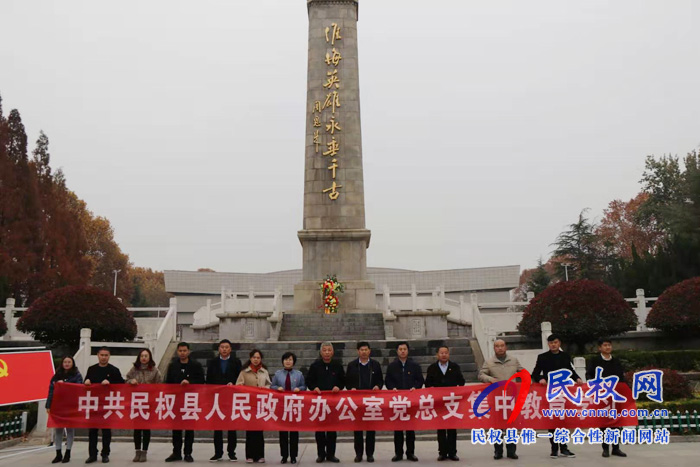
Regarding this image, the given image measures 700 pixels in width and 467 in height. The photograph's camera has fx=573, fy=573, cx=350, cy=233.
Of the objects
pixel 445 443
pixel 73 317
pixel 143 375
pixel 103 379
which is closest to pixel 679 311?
pixel 445 443

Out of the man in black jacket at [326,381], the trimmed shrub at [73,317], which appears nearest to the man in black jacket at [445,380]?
the man in black jacket at [326,381]

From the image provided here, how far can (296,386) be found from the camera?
656 cm

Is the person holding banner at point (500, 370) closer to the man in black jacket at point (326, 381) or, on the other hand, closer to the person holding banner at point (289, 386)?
the man in black jacket at point (326, 381)

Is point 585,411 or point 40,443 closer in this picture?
point 585,411

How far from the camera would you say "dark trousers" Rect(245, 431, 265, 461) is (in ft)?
21.0

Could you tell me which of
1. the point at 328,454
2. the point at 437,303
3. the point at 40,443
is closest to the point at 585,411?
the point at 328,454

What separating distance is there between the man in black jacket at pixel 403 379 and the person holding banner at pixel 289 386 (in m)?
1.04

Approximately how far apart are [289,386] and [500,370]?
2410 mm

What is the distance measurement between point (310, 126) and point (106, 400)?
1282 cm

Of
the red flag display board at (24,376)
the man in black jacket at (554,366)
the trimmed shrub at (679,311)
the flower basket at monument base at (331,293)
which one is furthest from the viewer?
the flower basket at monument base at (331,293)

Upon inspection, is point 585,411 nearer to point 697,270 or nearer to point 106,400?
point 106,400

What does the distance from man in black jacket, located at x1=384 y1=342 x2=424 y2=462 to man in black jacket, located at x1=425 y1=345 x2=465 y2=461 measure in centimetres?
16

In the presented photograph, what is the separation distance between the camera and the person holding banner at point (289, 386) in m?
6.38

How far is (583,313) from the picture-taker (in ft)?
40.3
